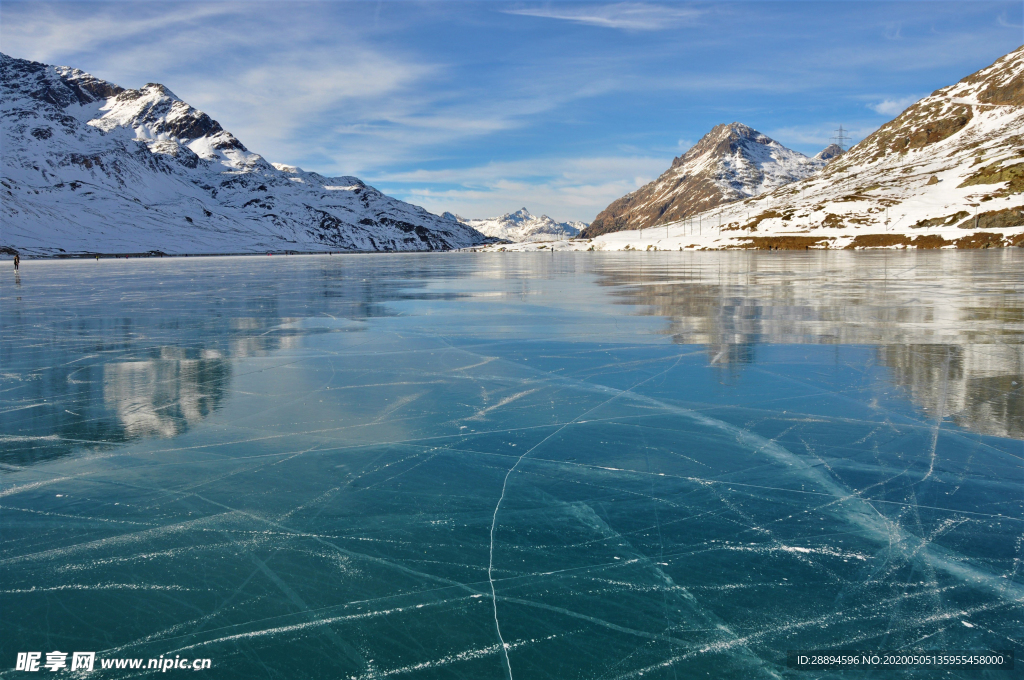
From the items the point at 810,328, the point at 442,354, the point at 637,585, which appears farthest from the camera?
the point at 810,328

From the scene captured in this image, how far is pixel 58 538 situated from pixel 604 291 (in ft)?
85.5

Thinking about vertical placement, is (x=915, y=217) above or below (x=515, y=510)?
above

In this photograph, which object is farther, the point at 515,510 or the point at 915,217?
the point at 915,217

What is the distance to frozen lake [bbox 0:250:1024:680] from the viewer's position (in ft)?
12.0

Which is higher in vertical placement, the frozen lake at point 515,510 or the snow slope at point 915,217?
the snow slope at point 915,217

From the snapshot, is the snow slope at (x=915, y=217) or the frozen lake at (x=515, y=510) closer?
the frozen lake at (x=515, y=510)

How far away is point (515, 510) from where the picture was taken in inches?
211

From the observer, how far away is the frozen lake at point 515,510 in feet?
12.0

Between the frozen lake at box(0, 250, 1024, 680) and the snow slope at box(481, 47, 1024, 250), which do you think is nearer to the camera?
the frozen lake at box(0, 250, 1024, 680)

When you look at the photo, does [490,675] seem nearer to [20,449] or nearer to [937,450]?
[937,450]

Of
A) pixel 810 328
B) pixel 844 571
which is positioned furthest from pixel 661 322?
pixel 844 571

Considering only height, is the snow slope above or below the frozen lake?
above

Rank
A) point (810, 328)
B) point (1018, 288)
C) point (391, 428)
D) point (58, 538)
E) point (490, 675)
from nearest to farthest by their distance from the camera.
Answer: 1. point (490, 675)
2. point (58, 538)
3. point (391, 428)
4. point (810, 328)
5. point (1018, 288)

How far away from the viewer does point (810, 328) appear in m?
14.9
